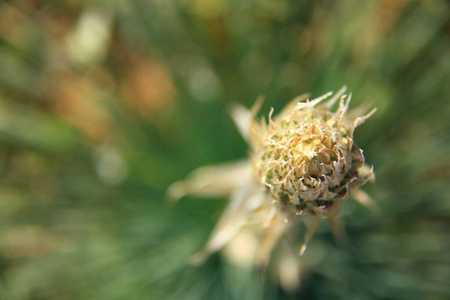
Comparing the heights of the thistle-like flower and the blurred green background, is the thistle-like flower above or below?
below

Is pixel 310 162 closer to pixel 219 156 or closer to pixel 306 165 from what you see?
pixel 306 165

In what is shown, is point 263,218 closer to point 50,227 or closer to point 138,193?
point 138,193

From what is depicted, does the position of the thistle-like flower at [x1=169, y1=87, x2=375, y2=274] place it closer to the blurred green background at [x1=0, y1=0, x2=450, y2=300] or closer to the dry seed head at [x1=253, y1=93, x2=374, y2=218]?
the dry seed head at [x1=253, y1=93, x2=374, y2=218]

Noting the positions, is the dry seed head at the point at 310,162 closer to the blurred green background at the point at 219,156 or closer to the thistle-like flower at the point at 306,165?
the thistle-like flower at the point at 306,165

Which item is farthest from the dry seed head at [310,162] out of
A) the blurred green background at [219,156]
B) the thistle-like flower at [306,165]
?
the blurred green background at [219,156]

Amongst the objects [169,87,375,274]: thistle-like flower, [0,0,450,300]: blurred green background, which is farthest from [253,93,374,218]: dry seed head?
[0,0,450,300]: blurred green background

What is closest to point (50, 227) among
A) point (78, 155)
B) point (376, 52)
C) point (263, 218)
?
point (78, 155)
